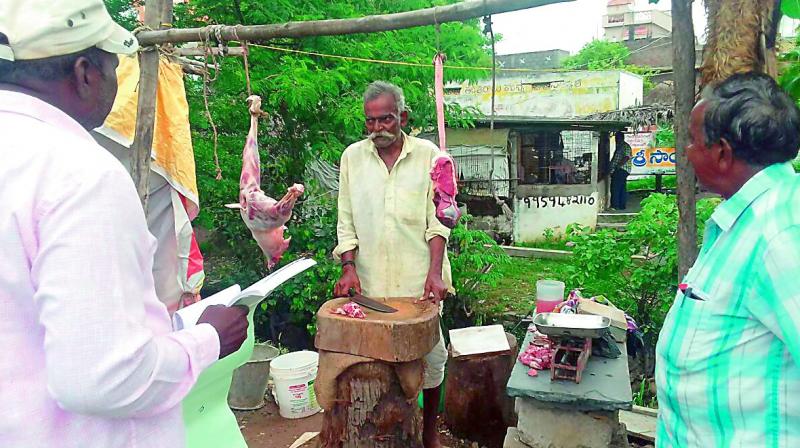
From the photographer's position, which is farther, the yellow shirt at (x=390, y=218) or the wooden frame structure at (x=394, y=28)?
the yellow shirt at (x=390, y=218)

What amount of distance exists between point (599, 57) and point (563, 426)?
130 feet

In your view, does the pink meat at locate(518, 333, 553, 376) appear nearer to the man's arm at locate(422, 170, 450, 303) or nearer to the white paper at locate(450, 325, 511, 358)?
the white paper at locate(450, 325, 511, 358)

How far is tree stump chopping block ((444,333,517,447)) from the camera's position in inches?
176

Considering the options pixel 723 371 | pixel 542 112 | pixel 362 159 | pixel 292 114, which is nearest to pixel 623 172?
pixel 542 112

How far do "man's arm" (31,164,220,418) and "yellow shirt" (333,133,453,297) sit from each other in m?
2.40

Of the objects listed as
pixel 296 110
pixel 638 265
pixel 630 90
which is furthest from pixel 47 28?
pixel 630 90

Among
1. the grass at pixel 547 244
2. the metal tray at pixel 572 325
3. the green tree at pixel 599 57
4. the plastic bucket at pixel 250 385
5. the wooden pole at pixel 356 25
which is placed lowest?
the grass at pixel 547 244

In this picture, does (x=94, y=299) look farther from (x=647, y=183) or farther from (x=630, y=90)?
(x=647, y=183)

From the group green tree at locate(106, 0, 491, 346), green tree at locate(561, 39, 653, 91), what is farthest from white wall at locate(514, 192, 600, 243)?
green tree at locate(561, 39, 653, 91)

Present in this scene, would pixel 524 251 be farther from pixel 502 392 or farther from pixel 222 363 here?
pixel 222 363

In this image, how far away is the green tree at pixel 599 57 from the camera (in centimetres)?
3483

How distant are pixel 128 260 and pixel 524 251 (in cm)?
1169

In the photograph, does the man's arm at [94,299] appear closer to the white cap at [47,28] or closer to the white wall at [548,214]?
the white cap at [47,28]

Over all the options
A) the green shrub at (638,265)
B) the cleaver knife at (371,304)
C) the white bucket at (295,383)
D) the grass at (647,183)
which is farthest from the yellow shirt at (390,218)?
the grass at (647,183)
